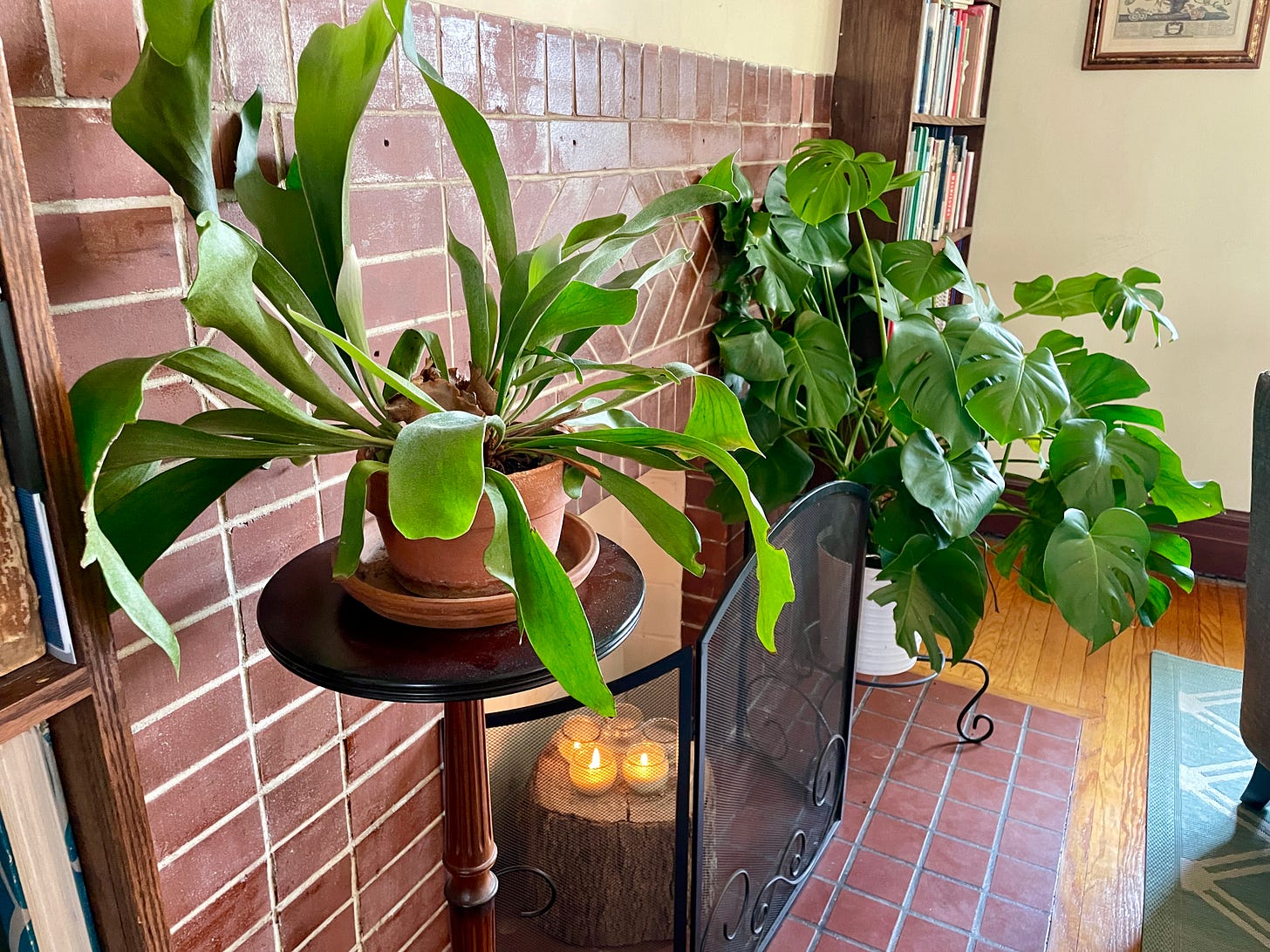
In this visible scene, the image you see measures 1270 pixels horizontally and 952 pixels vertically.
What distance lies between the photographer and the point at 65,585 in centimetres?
52

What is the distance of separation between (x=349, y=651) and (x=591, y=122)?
35.9 inches

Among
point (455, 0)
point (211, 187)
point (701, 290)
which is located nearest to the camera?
point (211, 187)

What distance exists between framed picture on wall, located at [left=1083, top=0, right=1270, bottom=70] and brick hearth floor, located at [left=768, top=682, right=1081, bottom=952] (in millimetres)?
1933

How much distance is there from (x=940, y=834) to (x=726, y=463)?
1523mm

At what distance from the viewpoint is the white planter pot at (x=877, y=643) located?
219 cm

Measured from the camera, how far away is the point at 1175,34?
273cm

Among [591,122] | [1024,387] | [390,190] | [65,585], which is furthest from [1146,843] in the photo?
[65,585]

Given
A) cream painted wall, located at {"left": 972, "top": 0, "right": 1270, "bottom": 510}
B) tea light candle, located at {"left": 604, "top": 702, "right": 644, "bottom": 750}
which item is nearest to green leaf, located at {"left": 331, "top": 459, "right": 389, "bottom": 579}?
tea light candle, located at {"left": 604, "top": 702, "right": 644, "bottom": 750}

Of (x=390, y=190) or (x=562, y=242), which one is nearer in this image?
(x=562, y=242)

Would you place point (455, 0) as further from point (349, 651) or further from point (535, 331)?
point (349, 651)

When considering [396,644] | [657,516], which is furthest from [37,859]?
[657,516]

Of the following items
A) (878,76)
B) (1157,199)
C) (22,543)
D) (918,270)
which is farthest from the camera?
(1157,199)

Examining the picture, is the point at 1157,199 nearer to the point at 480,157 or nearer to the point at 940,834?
the point at 940,834

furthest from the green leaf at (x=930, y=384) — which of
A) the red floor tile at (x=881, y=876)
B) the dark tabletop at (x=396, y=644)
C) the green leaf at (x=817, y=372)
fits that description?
the dark tabletop at (x=396, y=644)
